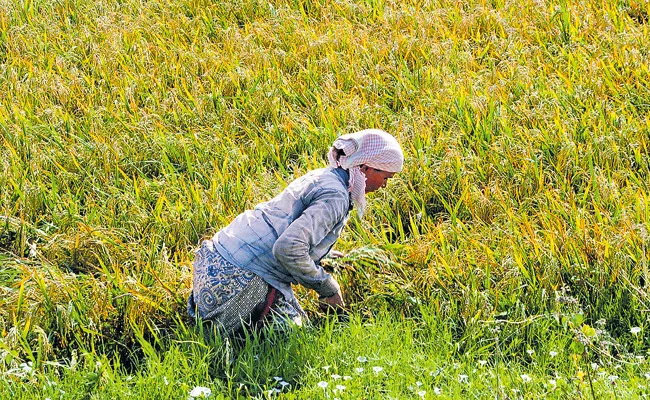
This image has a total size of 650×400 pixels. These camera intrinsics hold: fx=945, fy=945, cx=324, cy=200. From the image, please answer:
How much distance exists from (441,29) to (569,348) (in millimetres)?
3408

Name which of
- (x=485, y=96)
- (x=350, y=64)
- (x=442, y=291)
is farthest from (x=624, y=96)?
(x=442, y=291)

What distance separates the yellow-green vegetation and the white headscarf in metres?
0.58

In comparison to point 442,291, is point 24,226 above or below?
above

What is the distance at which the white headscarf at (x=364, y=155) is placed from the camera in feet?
11.7

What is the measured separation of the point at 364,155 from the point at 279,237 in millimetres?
447

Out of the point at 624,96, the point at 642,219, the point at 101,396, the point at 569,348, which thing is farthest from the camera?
the point at 624,96

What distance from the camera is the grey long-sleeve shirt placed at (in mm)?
3514

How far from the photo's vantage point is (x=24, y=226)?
4570mm

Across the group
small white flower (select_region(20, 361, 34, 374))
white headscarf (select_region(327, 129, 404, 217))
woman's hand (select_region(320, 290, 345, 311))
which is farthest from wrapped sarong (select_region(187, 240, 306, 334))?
small white flower (select_region(20, 361, 34, 374))

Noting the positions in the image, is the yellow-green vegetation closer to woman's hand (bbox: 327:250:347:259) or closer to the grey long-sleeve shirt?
woman's hand (bbox: 327:250:347:259)

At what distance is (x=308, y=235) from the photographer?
351 centimetres

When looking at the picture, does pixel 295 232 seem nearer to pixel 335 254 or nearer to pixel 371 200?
pixel 335 254

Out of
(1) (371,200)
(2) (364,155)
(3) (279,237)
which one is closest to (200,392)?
(3) (279,237)

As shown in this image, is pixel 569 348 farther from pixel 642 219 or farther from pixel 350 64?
pixel 350 64
